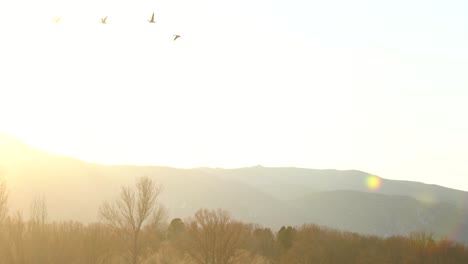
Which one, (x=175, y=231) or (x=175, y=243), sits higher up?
(x=175, y=231)

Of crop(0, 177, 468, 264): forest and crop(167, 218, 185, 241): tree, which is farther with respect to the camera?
crop(167, 218, 185, 241): tree

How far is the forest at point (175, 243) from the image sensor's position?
94.6 ft

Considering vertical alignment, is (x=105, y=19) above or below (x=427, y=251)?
above

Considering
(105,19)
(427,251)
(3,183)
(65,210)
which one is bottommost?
(65,210)

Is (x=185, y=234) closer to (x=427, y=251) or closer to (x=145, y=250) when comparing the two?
(x=145, y=250)

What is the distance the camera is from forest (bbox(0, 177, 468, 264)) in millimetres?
28844

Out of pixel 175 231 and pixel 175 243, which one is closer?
pixel 175 243

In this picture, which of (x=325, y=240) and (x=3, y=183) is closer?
(x=3, y=183)

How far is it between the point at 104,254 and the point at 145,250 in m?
19.0

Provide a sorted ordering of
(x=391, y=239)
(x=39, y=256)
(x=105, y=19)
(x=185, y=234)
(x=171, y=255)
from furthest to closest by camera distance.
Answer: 1. (x=185, y=234)
2. (x=391, y=239)
3. (x=171, y=255)
4. (x=39, y=256)
5. (x=105, y=19)

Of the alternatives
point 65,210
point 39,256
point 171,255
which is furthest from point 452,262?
point 65,210

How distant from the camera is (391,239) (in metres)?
52.4

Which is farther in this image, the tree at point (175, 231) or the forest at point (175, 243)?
the tree at point (175, 231)

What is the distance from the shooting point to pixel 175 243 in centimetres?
5516
